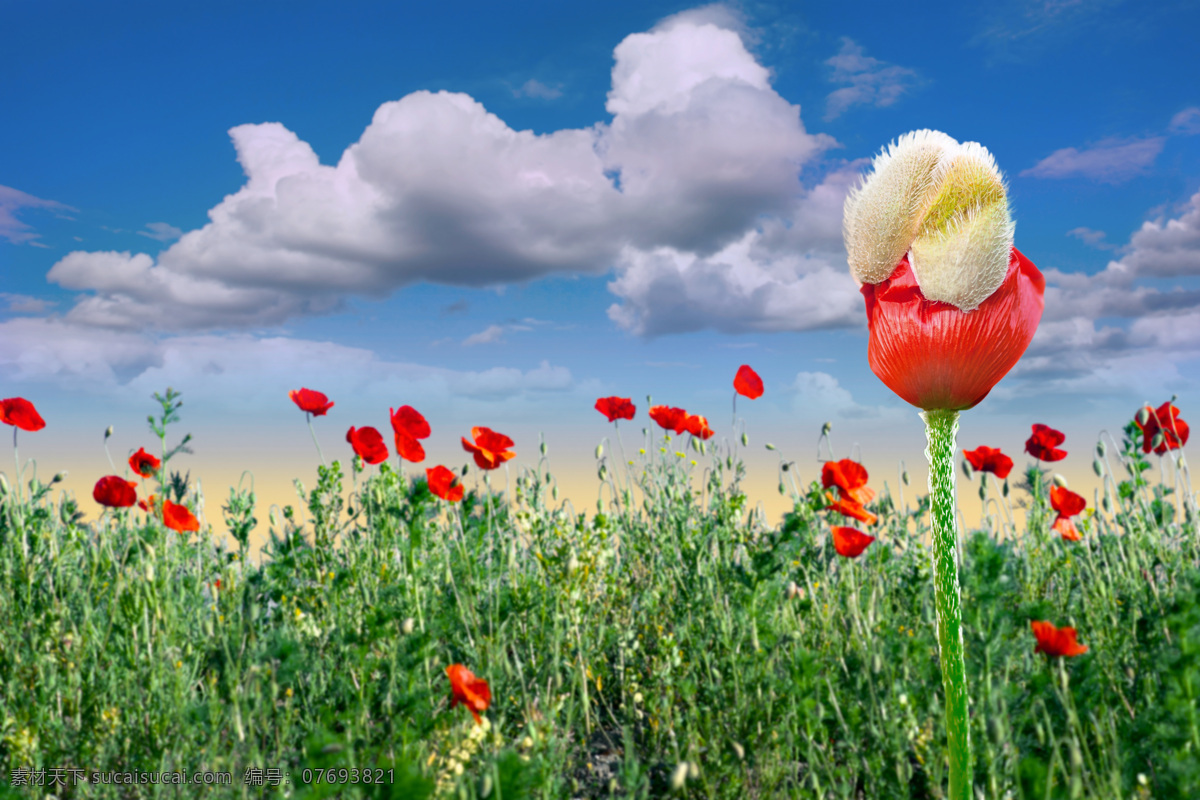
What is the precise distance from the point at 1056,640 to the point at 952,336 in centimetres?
116

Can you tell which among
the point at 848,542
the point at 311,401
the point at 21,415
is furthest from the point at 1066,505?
the point at 21,415

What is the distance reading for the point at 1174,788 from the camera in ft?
5.15

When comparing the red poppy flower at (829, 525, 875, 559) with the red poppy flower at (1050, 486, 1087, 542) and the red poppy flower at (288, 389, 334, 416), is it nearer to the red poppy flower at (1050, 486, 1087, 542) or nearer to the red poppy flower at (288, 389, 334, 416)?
the red poppy flower at (1050, 486, 1087, 542)

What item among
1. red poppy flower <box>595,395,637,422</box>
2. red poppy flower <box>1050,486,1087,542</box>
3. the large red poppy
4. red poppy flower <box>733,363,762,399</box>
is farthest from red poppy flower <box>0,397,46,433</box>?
red poppy flower <box>1050,486,1087,542</box>

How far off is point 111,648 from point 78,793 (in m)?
0.85

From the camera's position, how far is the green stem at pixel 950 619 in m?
1.12

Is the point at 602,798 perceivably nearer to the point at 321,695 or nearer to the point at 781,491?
the point at 321,695

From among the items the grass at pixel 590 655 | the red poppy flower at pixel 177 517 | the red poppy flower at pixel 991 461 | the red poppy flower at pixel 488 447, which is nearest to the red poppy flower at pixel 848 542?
the grass at pixel 590 655

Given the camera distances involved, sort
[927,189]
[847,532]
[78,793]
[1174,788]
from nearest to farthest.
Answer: [927,189] → [1174,788] → [78,793] → [847,532]

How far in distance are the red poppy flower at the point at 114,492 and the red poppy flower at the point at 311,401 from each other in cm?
81

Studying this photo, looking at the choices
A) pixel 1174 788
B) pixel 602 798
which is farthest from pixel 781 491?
pixel 1174 788

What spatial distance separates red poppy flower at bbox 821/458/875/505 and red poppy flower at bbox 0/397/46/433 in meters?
3.52

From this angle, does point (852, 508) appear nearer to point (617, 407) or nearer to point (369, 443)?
point (617, 407)

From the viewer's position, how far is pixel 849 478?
2.73 m
